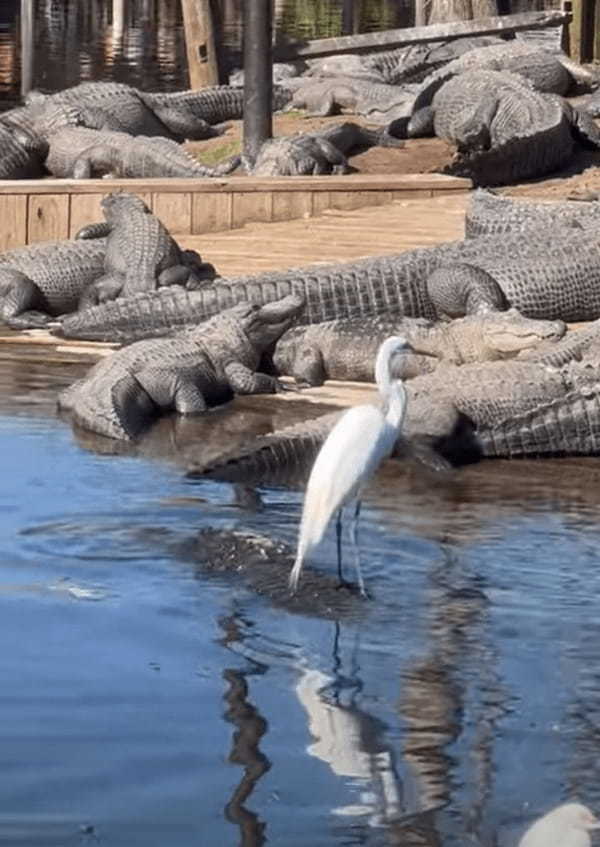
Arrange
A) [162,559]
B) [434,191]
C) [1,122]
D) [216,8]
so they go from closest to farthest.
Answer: [162,559]
[434,191]
[1,122]
[216,8]

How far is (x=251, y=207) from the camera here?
480 inches

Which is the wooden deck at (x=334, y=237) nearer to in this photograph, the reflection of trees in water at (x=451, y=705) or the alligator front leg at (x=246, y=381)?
the alligator front leg at (x=246, y=381)

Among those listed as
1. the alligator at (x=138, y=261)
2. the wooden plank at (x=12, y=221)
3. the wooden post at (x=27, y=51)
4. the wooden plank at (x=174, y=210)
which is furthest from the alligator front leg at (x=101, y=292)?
the wooden post at (x=27, y=51)

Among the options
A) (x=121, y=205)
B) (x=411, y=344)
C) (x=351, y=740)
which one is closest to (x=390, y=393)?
(x=351, y=740)

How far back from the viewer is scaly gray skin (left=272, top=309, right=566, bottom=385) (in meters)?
9.38

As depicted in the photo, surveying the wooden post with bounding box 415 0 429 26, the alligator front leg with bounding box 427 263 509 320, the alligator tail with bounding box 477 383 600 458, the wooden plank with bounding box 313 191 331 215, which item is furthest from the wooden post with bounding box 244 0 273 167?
the wooden post with bounding box 415 0 429 26

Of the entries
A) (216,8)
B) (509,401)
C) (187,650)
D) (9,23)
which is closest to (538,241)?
(509,401)

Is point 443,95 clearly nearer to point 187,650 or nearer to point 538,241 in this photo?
point 538,241

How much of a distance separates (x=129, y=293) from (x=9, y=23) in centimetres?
2419

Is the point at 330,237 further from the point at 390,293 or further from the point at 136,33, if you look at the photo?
Answer: the point at 136,33

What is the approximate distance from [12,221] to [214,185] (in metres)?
1.13

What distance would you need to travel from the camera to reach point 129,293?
1088 centimetres

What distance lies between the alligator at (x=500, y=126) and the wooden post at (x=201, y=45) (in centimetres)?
274

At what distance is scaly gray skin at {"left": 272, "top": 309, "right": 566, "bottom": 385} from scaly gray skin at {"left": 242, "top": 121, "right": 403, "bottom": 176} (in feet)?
12.3
